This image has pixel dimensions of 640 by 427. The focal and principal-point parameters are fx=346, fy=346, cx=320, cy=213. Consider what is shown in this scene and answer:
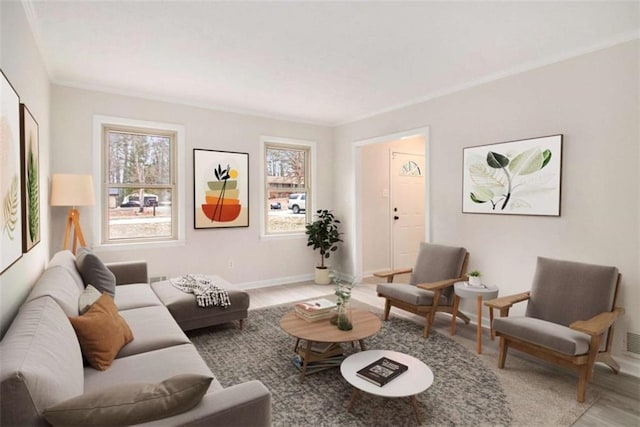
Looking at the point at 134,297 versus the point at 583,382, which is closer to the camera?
the point at 583,382

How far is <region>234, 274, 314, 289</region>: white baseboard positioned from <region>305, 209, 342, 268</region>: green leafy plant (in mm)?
311

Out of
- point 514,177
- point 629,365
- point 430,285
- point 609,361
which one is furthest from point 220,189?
point 629,365

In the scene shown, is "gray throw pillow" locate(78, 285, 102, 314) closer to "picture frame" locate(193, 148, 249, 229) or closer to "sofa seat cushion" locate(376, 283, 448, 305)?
"picture frame" locate(193, 148, 249, 229)

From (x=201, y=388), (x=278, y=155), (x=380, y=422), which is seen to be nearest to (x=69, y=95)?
(x=278, y=155)

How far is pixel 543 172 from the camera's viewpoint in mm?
3207

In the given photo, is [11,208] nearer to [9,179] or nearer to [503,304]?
[9,179]

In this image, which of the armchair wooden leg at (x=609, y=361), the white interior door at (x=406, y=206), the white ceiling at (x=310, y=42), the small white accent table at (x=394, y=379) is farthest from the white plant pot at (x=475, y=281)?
the white interior door at (x=406, y=206)

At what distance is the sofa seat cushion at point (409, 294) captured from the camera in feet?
11.1

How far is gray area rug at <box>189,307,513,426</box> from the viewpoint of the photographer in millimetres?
2104

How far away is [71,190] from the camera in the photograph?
3.45 m

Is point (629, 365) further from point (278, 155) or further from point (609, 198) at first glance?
point (278, 155)

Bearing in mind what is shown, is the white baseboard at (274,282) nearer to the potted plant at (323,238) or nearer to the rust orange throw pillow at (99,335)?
the potted plant at (323,238)

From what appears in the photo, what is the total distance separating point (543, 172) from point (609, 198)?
21.5 inches

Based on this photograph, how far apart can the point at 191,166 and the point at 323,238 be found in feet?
7.17
